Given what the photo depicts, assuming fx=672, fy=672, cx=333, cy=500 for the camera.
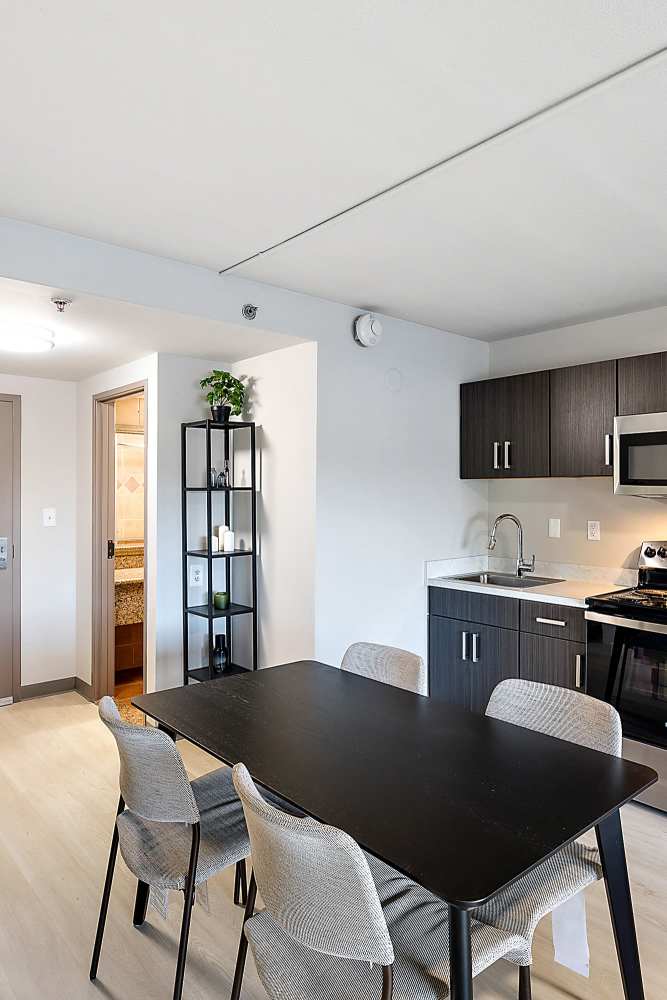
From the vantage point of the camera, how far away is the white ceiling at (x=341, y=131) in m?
1.45

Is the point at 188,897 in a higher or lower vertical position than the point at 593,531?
lower

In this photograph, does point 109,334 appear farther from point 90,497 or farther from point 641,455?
point 641,455

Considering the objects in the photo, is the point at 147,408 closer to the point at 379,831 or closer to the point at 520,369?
the point at 520,369

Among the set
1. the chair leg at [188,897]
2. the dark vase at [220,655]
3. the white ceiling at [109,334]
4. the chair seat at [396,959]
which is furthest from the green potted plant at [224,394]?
the chair seat at [396,959]

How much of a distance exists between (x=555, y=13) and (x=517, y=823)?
67.5 inches

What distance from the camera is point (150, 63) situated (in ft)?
5.14

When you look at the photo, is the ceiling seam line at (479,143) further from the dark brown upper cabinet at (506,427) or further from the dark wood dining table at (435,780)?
the dark brown upper cabinet at (506,427)

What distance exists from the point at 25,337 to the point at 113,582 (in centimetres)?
192

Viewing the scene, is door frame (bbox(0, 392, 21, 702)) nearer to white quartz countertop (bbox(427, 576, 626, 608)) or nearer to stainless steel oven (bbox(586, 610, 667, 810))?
white quartz countertop (bbox(427, 576, 626, 608))

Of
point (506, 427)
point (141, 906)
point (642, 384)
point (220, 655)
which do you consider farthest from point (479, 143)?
point (220, 655)

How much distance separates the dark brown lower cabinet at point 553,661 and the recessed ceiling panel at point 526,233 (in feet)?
5.77

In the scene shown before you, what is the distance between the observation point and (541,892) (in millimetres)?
1620

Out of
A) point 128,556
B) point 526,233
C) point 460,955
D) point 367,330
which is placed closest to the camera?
point 460,955

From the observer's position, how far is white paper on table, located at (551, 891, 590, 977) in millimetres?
1709
